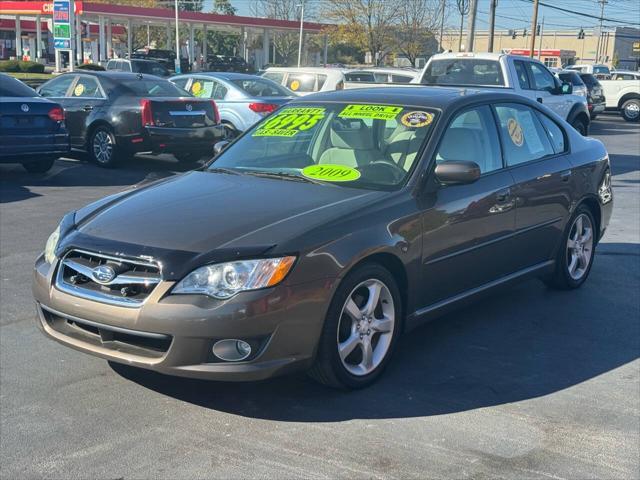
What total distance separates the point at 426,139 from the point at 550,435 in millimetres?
1932

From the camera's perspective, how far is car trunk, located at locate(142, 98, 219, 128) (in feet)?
42.4

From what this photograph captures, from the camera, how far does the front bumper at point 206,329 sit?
12.8 ft

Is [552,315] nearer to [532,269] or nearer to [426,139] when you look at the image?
[532,269]

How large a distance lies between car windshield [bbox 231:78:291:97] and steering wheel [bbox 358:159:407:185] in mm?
10158

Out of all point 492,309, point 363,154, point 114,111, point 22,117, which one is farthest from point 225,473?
point 114,111

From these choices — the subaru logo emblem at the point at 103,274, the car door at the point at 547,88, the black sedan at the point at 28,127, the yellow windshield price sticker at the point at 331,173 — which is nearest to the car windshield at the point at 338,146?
the yellow windshield price sticker at the point at 331,173

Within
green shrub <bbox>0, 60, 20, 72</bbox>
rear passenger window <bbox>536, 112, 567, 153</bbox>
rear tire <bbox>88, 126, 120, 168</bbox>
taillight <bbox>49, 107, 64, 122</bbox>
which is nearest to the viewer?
rear passenger window <bbox>536, 112, 567, 153</bbox>

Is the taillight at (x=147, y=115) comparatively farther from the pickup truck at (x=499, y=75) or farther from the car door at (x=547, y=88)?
the car door at (x=547, y=88)

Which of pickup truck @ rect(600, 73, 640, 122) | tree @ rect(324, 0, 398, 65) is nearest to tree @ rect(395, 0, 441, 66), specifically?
tree @ rect(324, 0, 398, 65)

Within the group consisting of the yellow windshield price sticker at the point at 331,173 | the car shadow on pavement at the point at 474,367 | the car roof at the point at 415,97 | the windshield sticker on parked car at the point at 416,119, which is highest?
the car roof at the point at 415,97

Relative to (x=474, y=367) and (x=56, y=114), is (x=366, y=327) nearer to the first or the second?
(x=474, y=367)

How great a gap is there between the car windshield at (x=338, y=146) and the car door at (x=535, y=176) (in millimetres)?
906

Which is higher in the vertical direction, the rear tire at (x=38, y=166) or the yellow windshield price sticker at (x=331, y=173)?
the yellow windshield price sticker at (x=331, y=173)

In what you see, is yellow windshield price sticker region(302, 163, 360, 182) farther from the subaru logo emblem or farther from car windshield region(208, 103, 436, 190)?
the subaru logo emblem
